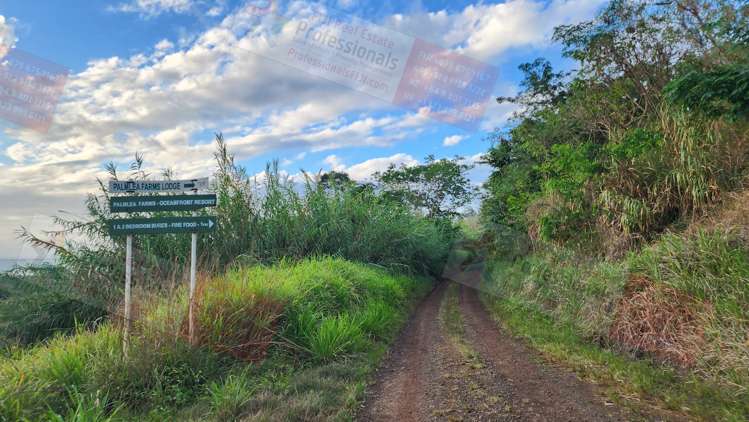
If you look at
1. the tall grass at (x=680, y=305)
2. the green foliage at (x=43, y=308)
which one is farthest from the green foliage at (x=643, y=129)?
the green foliage at (x=43, y=308)

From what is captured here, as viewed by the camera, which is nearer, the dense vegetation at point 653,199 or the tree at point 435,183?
the dense vegetation at point 653,199

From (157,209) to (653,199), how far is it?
789 centimetres

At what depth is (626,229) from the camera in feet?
23.0

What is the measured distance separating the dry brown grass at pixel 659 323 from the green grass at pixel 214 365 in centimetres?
334

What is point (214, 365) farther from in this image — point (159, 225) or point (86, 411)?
point (159, 225)

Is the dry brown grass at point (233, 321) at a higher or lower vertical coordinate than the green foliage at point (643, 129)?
lower

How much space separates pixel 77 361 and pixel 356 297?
435 cm

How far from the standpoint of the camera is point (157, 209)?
4.64 m

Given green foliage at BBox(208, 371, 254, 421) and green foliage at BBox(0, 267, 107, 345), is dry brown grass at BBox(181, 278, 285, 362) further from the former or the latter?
green foliage at BBox(0, 267, 107, 345)

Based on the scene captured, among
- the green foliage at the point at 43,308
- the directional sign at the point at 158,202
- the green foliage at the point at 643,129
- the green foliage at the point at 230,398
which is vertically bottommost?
the green foliage at the point at 43,308

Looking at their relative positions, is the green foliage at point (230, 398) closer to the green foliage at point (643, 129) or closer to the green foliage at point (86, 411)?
the green foliage at point (86, 411)

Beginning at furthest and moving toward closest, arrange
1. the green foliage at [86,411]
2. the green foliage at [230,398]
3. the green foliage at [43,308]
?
the green foliage at [43,308] < the green foliage at [230,398] < the green foliage at [86,411]

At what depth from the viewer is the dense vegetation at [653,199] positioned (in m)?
4.69

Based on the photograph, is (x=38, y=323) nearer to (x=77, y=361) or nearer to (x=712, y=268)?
(x=77, y=361)
